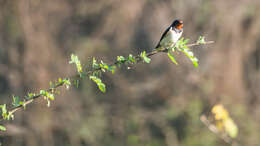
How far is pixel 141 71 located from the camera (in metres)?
11.7

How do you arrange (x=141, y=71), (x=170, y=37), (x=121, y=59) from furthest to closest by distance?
(x=141, y=71), (x=170, y=37), (x=121, y=59)

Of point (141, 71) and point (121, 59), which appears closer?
point (121, 59)

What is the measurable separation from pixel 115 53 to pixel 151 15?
1.46 m

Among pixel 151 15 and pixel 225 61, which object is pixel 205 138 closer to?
pixel 225 61

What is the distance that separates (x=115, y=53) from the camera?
11.4m

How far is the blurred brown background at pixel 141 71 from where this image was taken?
34.9 ft

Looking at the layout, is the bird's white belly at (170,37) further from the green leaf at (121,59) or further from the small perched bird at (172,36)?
the green leaf at (121,59)

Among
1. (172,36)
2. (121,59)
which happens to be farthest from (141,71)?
(121,59)

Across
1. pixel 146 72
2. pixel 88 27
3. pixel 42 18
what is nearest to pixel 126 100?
pixel 146 72

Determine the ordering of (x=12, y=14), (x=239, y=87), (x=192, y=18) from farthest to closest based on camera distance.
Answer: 1. (x=239, y=87)
2. (x=192, y=18)
3. (x=12, y=14)

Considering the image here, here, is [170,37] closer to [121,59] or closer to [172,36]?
[172,36]

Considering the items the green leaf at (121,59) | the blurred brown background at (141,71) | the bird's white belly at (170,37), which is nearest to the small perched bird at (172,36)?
the bird's white belly at (170,37)

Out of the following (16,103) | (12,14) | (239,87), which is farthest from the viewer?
(239,87)

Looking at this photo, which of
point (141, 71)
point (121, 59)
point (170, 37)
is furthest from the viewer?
point (141, 71)
